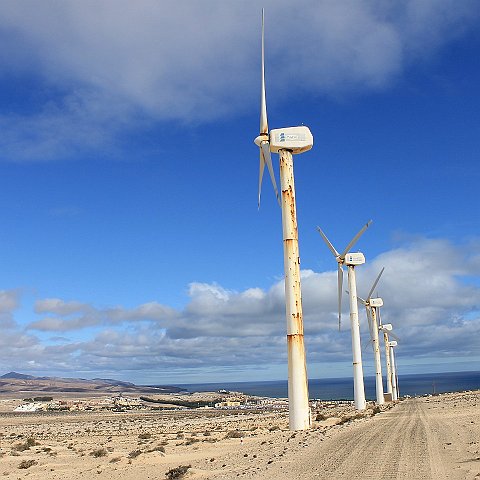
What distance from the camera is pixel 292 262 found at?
115 feet

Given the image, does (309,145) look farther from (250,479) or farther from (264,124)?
(250,479)

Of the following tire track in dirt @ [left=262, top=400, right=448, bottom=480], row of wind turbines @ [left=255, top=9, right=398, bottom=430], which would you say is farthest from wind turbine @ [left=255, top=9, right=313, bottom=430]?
tire track in dirt @ [left=262, top=400, right=448, bottom=480]

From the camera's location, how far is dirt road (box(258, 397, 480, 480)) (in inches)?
760

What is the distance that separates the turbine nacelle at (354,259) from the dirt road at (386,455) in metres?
38.3

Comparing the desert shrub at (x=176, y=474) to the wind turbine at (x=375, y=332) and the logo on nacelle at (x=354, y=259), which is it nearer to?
the logo on nacelle at (x=354, y=259)

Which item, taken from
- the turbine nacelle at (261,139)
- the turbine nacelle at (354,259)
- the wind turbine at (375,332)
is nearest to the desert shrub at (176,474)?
the turbine nacelle at (261,139)

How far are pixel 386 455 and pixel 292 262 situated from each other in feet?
47.7

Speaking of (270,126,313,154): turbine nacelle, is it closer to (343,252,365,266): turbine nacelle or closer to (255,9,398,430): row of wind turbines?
(255,9,398,430): row of wind turbines

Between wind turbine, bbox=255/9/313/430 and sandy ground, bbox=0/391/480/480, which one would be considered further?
wind turbine, bbox=255/9/313/430

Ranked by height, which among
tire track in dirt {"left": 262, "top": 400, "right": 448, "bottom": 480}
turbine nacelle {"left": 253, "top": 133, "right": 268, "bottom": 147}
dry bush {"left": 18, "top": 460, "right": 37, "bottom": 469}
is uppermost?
turbine nacelle {"left": 253, "top": 133, "right": 268, "bottom": 147}

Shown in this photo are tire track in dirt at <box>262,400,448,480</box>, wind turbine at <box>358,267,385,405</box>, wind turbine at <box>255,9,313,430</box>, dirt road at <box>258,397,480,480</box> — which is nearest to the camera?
dirt road at <box>258,397,480,480</box>

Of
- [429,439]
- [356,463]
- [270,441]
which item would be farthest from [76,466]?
[429,439]

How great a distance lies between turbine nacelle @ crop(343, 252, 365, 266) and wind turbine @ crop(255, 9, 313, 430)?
114 feet

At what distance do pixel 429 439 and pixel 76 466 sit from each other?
1967 centimetres
